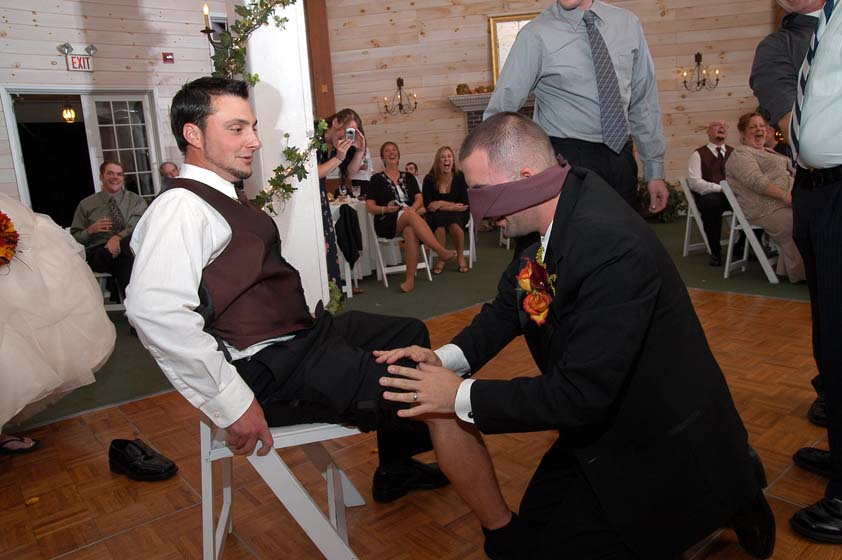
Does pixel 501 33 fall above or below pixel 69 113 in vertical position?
above

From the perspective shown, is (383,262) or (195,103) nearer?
(195,103)

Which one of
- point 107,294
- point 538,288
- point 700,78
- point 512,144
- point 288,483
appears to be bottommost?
point 107,294

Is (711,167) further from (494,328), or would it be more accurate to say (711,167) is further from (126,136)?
(126,136)

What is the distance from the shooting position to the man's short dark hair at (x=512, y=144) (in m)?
1.47

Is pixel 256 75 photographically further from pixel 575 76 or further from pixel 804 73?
pixel 804 73

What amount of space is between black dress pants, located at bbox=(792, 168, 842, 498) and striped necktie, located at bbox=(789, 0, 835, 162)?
12 cm

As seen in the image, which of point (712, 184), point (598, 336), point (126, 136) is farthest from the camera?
point (126, 136)

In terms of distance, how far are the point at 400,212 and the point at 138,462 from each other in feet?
13.1

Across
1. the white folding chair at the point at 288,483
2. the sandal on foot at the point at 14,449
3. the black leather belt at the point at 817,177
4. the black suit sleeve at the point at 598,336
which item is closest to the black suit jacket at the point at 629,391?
the black suit sleeve at the point at 598,336

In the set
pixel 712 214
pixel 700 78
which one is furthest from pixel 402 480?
pixel 700 78

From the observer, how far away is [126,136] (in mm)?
8086

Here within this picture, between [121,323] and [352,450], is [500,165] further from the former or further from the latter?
[121,323]

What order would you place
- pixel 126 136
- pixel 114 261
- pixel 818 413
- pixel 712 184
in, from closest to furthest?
pixel 818 413, pixel 114 261, pixel 712 184, pixel 126 136

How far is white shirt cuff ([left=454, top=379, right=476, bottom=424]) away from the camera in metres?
1.48
